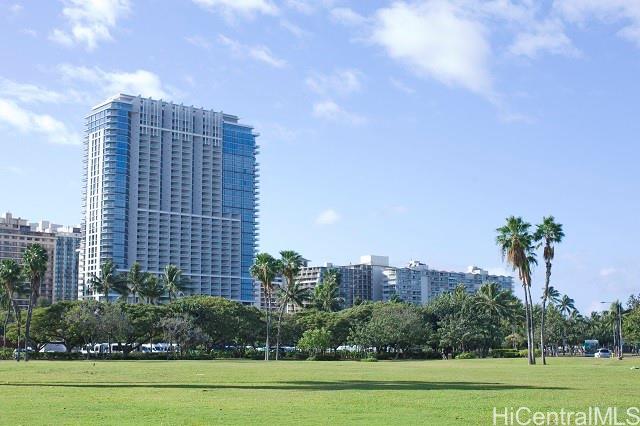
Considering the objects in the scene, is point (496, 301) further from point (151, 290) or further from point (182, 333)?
point (151, 290)

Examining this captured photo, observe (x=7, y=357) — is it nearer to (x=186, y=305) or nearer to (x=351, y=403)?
(x=186, y=305)

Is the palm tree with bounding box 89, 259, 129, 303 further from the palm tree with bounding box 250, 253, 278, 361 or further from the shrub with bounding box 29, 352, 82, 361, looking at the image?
the palm tree with bounding box 250, 253, 278, 361

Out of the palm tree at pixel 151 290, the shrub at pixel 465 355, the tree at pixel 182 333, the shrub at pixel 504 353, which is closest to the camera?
the tree at pixel 182 333

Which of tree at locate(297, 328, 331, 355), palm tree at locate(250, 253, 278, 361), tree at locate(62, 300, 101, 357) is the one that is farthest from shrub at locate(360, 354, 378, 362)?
tree at locate(62, 300, 101, 357)

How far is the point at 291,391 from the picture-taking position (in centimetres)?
3197

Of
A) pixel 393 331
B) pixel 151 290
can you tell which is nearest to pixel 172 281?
pixel 151 290

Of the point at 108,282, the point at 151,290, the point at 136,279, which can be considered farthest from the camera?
the point at 136,279

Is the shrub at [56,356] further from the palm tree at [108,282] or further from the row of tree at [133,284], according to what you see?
the palm tree at [108,282]

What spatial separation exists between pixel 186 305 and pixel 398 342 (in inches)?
1148

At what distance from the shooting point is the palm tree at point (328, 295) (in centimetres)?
14425

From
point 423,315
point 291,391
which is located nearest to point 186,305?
point 423,315

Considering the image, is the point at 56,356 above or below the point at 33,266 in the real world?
below

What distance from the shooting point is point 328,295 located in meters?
144

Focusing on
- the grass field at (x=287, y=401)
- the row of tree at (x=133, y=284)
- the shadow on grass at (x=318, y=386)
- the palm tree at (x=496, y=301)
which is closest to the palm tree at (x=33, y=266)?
the row of tree at (x=133, y=284)
